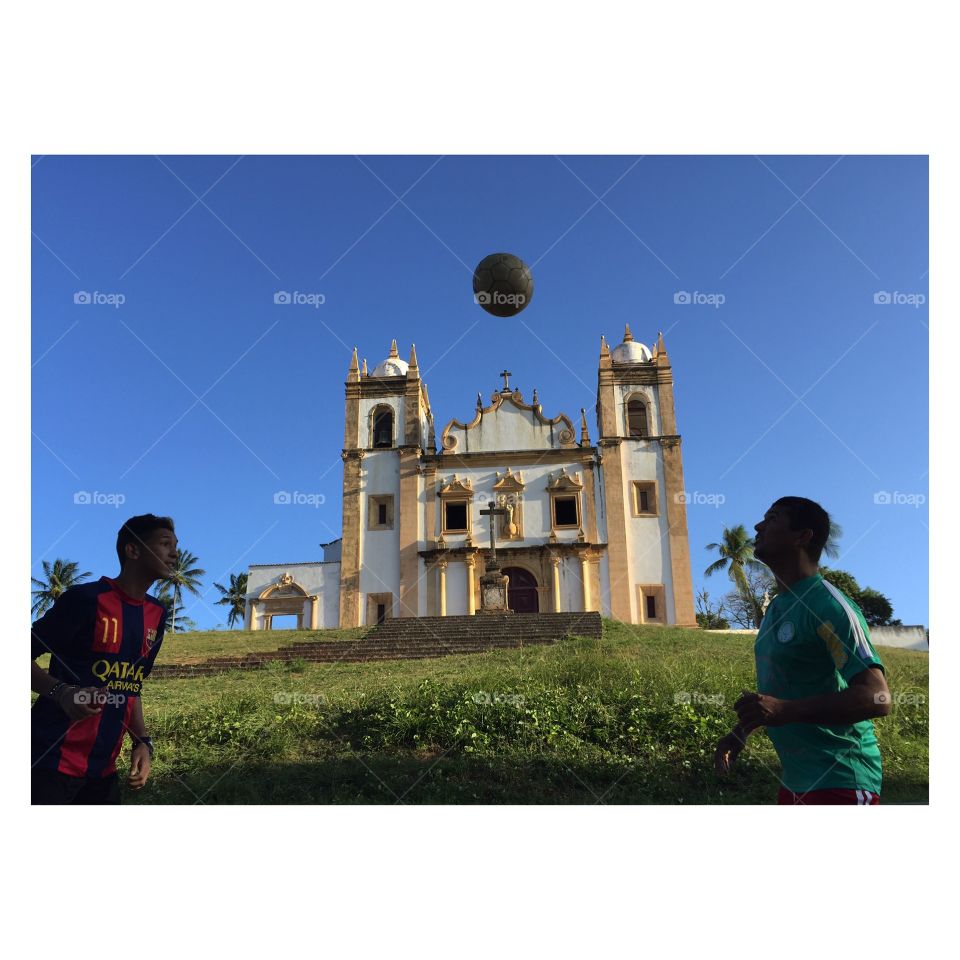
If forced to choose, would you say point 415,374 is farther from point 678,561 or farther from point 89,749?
point 89,749

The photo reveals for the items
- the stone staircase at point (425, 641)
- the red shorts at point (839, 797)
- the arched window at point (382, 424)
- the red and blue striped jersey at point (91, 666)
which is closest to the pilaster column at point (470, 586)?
the stone staircase at point (425, 641)

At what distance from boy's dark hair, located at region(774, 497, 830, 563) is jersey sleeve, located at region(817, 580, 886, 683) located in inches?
17.6

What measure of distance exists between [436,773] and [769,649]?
3.23 meters

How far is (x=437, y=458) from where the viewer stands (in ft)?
80.7

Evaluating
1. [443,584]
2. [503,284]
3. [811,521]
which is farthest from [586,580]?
[811,521]

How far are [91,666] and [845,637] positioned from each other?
331 cm

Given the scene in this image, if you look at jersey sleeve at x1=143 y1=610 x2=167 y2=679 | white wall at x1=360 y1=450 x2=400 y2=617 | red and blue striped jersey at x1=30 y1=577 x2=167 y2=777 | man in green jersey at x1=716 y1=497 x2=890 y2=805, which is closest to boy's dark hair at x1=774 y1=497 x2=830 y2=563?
man in green jersey at x1=716 y1=497 x2=890 y2=805

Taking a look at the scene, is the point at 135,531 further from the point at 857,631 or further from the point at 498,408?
the point at 498,408

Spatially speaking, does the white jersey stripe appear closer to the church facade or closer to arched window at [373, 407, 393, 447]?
the church facade

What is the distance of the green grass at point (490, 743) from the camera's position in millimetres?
5430

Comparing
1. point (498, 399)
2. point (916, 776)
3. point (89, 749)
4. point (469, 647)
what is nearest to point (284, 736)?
point (89, 749)

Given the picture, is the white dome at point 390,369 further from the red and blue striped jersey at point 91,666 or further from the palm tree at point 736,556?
the red and blue striped jersey at point 91,666

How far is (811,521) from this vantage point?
11.3ft

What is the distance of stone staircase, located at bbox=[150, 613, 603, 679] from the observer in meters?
13.8
